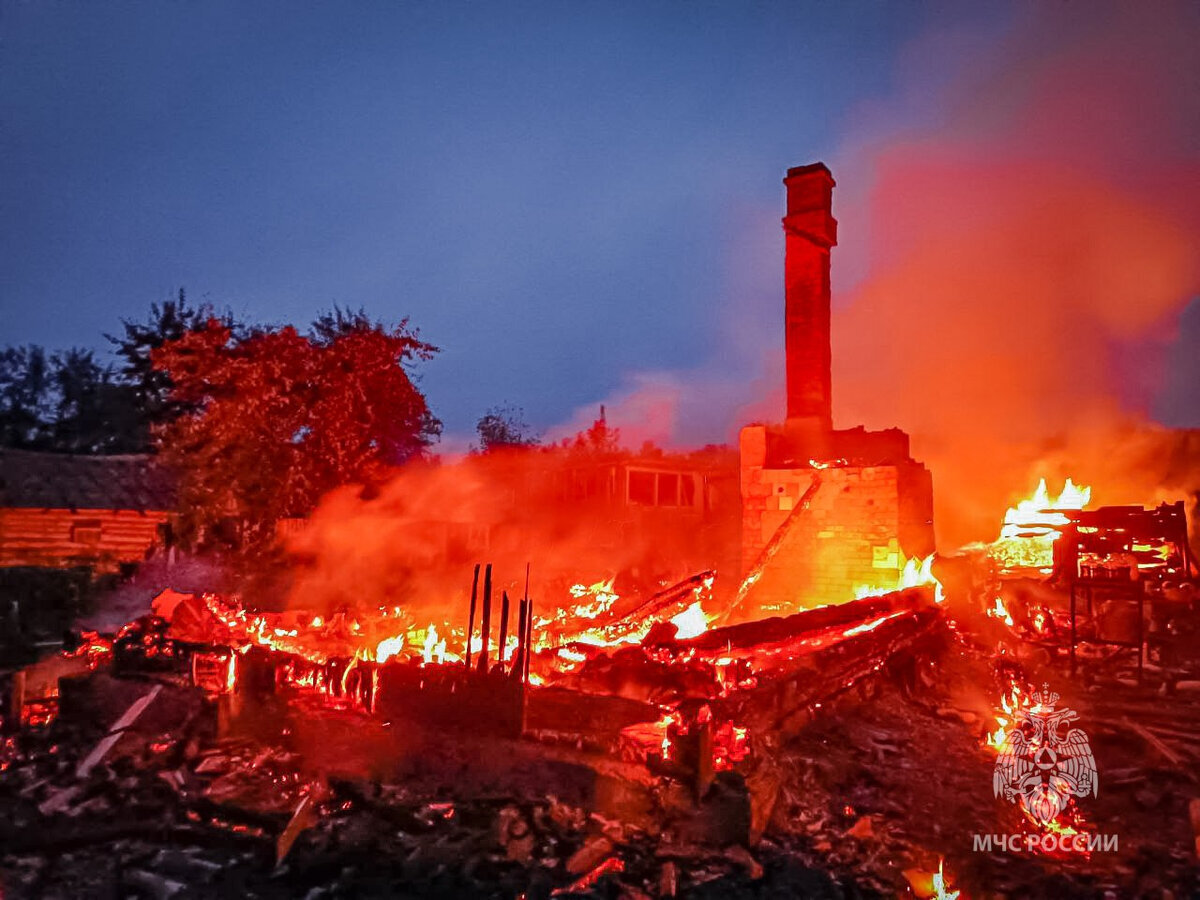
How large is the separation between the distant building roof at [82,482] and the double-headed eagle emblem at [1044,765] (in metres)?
19.6

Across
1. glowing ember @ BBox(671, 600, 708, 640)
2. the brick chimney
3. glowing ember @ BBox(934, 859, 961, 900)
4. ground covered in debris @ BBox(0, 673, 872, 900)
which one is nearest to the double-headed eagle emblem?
glowing ember @ BBox(934, 859, 961, 900)

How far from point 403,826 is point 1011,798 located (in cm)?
546

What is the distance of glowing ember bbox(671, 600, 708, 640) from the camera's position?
40.0 ft

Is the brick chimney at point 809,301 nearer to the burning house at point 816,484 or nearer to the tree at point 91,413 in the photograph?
the burning house at point 816,484

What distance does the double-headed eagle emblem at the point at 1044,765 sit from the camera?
686 centimetres

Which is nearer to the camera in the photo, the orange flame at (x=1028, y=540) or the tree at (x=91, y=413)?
the orange flame at (x=1028, y=540)

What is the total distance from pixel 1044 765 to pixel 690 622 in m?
5.67

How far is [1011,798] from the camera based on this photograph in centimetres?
684

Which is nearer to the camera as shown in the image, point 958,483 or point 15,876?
point 15,876

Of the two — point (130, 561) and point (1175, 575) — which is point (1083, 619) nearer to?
point (1175, 575)

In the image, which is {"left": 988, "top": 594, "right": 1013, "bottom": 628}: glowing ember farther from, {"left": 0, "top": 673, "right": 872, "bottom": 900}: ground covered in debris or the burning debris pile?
{"left": 0, "top": 673, "right": 872, "bottom": 900}: ground covered in debris

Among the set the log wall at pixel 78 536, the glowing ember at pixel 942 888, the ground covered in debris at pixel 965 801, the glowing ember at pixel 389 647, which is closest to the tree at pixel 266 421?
the log wall at pixel 78 536

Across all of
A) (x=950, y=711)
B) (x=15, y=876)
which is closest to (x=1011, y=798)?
(x=950, y=711)

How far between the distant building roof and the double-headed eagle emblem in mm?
19635
